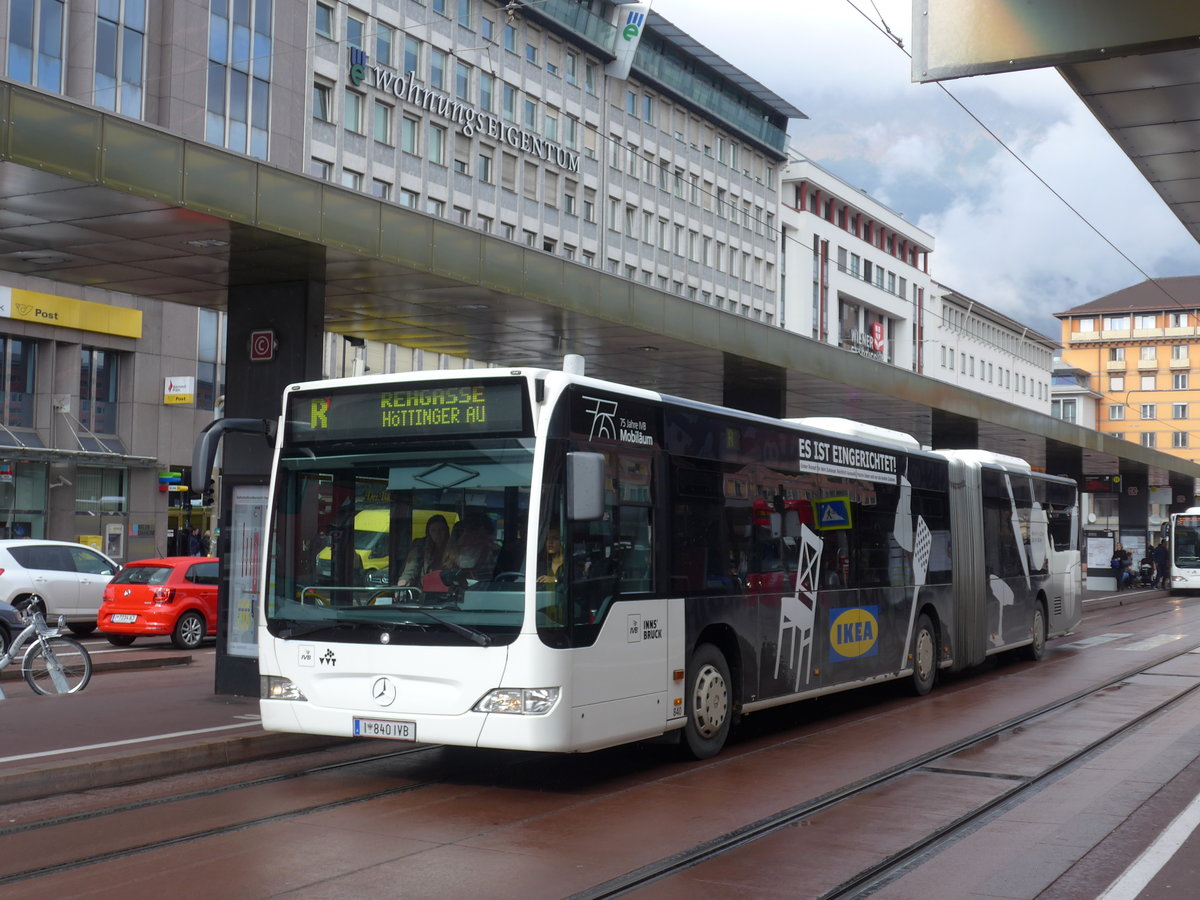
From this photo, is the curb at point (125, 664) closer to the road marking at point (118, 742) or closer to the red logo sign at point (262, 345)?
the red logo sign at point (262, 345)

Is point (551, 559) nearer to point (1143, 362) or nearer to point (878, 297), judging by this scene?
point (878, 297)

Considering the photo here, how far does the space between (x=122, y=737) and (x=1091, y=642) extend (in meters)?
18.8

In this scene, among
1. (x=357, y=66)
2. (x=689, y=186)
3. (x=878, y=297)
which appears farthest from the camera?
(x=878, y=297)

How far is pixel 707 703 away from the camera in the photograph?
11.2 m

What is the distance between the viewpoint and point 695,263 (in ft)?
233

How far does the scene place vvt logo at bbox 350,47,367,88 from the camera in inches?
1903

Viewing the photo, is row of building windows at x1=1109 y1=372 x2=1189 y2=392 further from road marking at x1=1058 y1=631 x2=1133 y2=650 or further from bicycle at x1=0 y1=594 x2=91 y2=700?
bicycle at x1=0 y1=594 x2=91 y2=700

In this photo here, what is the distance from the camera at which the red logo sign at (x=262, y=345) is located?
15148mm

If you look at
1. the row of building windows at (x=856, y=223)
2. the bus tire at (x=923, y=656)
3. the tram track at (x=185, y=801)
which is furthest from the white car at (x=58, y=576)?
the row of building windows at (x=856, y=223)

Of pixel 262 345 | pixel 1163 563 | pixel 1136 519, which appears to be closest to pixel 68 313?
pixel 262 345

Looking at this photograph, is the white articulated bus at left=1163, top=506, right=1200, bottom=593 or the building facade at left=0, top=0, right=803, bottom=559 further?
the white articulated bus at left=1163, top=506, right=1200, bottom=593

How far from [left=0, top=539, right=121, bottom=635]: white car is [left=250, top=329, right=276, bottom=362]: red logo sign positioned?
11.1m

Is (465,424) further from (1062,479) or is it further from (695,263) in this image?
(695,263)

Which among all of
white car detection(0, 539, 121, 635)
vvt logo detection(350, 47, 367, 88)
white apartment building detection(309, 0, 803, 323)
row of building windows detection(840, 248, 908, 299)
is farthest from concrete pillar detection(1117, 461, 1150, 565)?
white car detection(0, 539, 121, 635)
